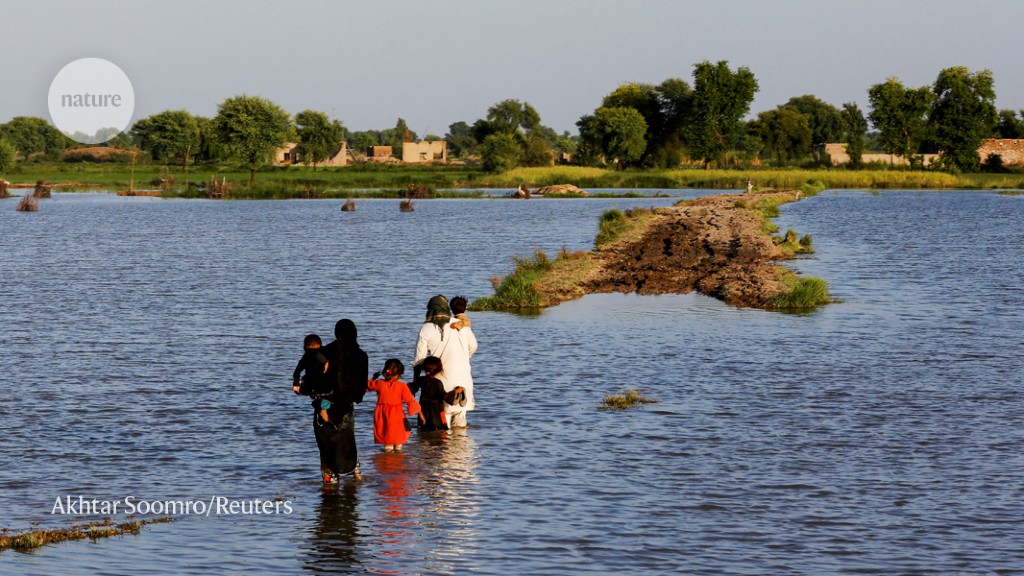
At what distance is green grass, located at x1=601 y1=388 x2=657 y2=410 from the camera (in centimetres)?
1791

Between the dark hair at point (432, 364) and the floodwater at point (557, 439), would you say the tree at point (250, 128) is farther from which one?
the dark hair at point (432, 364)

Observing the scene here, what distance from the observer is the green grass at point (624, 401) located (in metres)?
17.9

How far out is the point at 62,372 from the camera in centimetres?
2184

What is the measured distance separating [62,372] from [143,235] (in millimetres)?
47660

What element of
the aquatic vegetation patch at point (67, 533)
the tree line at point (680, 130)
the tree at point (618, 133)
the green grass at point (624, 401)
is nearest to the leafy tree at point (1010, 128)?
the tree line at point (680, 130)

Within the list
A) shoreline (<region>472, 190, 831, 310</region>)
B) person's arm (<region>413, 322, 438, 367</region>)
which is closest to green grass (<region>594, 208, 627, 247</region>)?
shoreline (<region>472, 190, 831, 310</region>)

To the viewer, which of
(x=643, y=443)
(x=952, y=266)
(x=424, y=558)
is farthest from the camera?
(x=952, y=266)

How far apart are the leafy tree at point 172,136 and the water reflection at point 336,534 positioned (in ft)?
533

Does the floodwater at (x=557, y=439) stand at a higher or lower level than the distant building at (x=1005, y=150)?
lower

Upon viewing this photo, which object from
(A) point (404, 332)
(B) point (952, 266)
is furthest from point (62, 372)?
(B) point (952, 266)

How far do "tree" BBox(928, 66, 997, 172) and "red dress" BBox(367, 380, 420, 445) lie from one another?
14059 centimetres

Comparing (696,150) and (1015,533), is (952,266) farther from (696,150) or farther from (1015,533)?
(696,150)

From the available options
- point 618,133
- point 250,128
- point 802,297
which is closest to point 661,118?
point 618,133

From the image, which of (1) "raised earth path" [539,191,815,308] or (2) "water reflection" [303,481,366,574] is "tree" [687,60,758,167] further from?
(2) "water reflection" [303,481,366,574]
